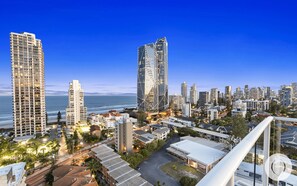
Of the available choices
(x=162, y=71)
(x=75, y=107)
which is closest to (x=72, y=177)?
(x=75, y=107)

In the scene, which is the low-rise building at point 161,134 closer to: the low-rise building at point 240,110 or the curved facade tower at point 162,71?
the low-rise building at point 240,110

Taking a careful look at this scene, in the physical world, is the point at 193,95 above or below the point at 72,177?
above

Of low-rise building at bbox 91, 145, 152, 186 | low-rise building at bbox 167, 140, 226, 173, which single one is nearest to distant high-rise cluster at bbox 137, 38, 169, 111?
low-rise building at bbox 167, 140, 226, 173

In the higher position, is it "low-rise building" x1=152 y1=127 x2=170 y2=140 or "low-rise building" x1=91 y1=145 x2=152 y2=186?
"low-rise building" x1=91 y1=145 x2=152 y2=186

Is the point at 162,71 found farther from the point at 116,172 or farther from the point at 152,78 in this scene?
the point at 116,172

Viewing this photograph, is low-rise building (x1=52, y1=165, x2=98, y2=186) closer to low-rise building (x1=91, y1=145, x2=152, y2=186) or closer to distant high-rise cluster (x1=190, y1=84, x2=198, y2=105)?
low-rise building (x1=91, y1=145, x2=152, y2=186)

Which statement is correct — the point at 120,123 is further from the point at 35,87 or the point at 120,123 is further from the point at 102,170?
the point at 35,87
